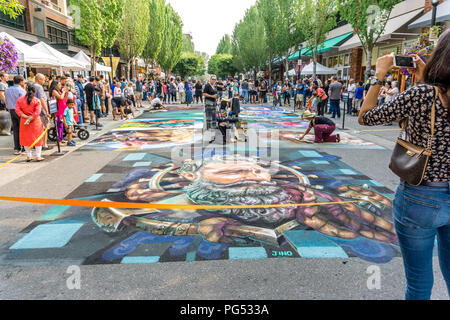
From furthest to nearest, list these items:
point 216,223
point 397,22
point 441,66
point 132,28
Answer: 1. point 132,28
2. point 397,22
3. point 216,223
4. point 441,66

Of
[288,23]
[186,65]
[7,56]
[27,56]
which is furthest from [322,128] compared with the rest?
[186,65]

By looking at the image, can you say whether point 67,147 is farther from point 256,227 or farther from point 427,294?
point 427,294

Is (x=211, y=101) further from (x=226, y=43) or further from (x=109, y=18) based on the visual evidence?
(x=226, y=43)

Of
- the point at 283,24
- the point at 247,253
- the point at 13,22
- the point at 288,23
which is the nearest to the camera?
the point at 247,253

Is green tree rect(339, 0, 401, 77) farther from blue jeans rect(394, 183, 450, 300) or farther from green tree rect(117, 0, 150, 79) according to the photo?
green tree rect(117, 0, 150, 79)

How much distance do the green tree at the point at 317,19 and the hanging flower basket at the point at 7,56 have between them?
20728mm

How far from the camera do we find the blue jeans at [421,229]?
1923 millimetres

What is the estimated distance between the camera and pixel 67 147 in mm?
10281

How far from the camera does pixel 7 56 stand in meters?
11.3

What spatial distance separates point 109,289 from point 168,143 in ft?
26.4

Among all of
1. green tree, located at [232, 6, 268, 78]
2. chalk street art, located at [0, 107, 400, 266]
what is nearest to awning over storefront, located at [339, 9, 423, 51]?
chalk street art, located at [0, 107, 400, 266]

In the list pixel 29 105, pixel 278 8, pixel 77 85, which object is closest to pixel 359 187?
pixel 29 105

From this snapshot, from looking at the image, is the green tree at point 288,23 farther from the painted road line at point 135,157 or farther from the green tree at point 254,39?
the painted road line at point 135,157

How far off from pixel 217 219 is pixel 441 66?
3.43 metres
